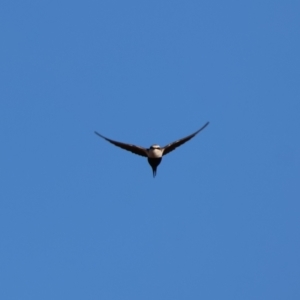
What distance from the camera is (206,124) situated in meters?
177

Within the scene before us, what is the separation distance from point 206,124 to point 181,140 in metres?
4.86

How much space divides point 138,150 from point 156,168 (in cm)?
170

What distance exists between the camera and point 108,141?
595 feet

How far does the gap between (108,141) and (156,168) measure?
3592 mm

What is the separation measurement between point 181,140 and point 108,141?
4779 millimetres

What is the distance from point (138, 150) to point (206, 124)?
6.39 metres

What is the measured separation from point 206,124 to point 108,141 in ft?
25.0

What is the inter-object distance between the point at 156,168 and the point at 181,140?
2501 mm

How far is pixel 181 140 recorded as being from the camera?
182 metres

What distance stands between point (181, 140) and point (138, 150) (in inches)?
114
